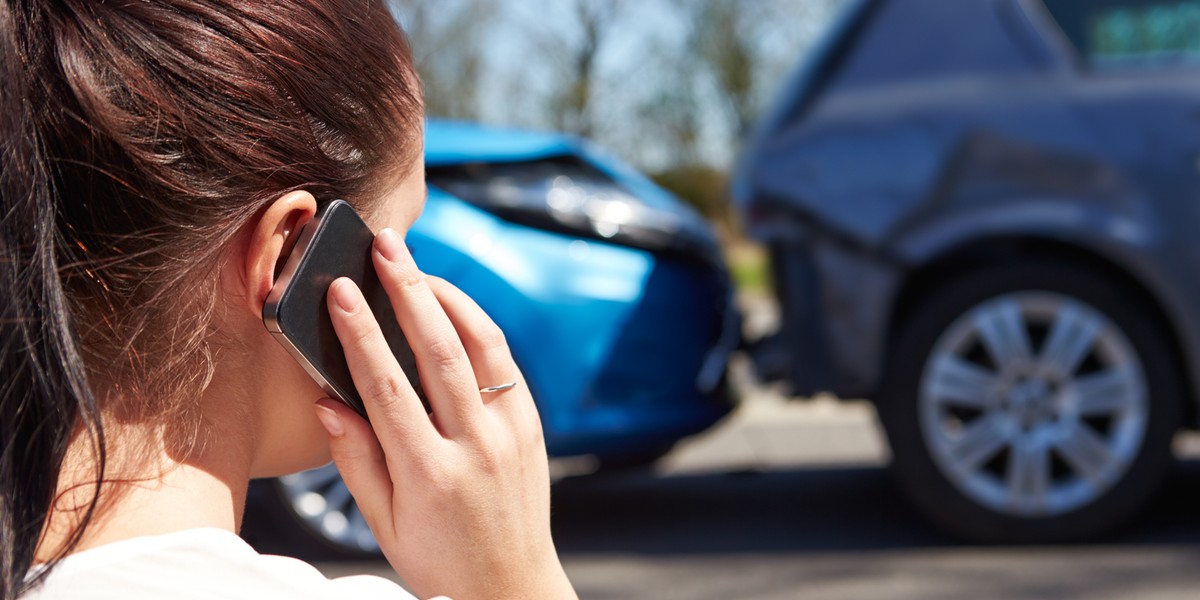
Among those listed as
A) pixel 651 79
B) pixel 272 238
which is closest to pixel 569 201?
pixel 272 238

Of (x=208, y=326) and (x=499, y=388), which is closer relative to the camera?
(x=208, y=326)

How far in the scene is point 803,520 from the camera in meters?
3.86

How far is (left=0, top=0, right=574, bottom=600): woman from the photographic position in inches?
31.1

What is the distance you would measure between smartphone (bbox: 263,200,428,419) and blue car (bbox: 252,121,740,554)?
7.03 ft

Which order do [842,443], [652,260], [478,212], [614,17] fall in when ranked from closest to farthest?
[478,212] → [652,260] → [842,443] → [614,17]

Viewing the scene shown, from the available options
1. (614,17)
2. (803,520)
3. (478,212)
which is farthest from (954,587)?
(614,17)

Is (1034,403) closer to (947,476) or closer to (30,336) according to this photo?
(947,476)

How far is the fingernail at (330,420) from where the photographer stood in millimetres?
968

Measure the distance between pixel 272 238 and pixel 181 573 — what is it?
28 cm

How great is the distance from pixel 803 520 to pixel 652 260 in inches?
39.0

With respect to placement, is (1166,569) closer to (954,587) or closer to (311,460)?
(954,587)

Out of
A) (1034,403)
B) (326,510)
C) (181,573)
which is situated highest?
(1034,403)

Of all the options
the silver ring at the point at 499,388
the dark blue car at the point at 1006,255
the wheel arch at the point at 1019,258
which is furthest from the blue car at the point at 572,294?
the silver ring at the point at 499,388

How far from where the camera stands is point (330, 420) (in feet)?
3.18
